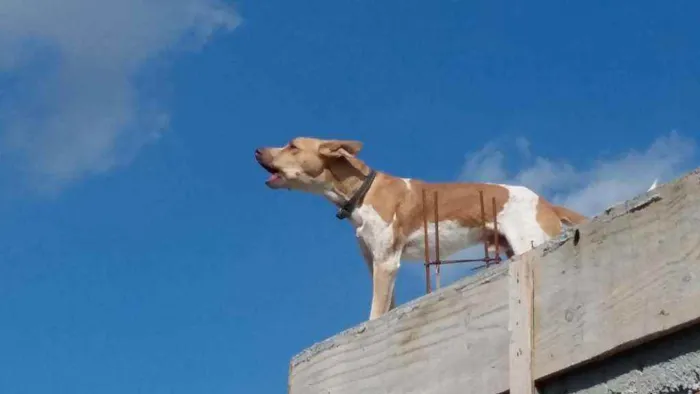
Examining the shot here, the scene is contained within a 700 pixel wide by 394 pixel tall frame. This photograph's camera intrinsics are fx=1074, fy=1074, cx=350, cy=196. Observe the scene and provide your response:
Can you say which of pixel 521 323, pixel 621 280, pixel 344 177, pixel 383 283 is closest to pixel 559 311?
pixel 521 323

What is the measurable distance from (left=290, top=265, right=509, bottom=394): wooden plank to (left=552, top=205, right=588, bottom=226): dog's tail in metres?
3.60

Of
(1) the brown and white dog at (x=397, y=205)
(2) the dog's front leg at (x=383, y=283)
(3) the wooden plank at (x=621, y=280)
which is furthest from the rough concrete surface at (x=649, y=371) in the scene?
(1) the brown and white dog at (x=397, y=205)

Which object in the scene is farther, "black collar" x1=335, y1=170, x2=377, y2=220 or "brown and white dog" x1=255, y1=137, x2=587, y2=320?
"black collar" x1=335, y1=170, x2=377, y2=220

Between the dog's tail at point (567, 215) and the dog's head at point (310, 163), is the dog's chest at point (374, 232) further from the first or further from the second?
the dog's tail at point (567, 215)

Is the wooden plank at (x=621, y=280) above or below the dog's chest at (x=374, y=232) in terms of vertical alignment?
below

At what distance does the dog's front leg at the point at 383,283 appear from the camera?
642cm

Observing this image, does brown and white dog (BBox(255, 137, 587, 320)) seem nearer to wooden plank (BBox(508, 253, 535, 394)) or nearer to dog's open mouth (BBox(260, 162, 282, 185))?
dog's open mouth (BBox(260, 162, 282, 185))

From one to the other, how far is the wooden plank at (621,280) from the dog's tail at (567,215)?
4.16 meters

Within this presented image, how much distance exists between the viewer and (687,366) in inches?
109

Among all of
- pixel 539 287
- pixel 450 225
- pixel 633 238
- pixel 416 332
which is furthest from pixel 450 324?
pixel 450 225

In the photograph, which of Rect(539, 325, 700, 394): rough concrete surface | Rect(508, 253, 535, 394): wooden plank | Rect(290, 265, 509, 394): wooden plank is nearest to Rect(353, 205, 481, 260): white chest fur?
Rect(290, 265, 509, 394): wooden plank

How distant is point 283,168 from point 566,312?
15.3 ft

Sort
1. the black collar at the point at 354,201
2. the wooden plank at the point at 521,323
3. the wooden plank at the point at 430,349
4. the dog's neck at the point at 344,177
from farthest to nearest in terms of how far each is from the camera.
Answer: the dog's neck at the point at 344,177, the black collar at the point at 354,201, the wooden plank at the point at 430,349, the wooden plank at the point at 521,323

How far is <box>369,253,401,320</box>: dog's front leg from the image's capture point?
642 cm
